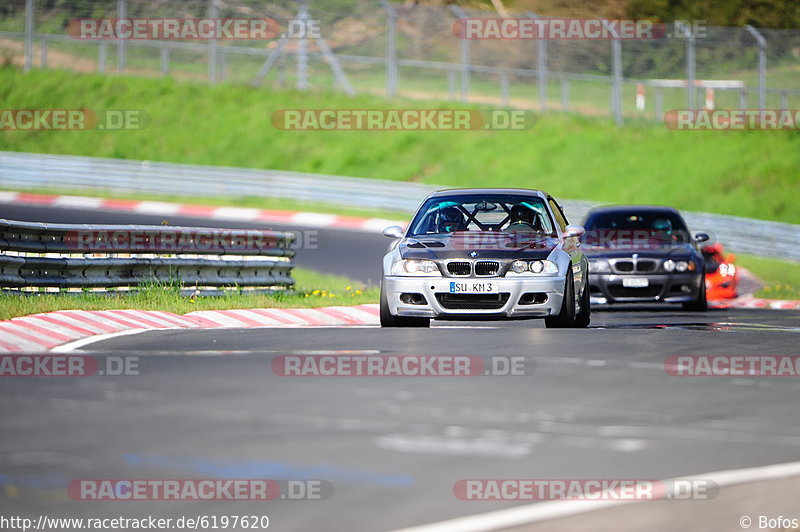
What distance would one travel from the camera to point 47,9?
45.2 m

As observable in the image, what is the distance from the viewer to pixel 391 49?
42812mm

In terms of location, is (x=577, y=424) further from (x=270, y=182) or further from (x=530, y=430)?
(x=270, y=182)

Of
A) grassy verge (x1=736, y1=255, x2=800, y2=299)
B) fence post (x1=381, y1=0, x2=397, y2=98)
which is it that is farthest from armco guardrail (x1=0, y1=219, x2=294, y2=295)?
fence post (x1=381, y1=0, x2=397, y2=98)

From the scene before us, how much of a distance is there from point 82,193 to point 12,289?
24.9m

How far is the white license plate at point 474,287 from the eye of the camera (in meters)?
13.5

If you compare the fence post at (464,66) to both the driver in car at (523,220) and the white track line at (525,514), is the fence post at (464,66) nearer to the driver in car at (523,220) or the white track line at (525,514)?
the driver in car at (523,220)

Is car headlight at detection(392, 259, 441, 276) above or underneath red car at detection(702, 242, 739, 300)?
above

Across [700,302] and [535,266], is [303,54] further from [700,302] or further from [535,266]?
[535,266]

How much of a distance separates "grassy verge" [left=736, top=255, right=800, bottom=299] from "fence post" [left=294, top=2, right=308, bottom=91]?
1758 cm


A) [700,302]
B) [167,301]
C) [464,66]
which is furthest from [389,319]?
[464,66]

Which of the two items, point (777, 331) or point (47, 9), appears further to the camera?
point (47, 9)

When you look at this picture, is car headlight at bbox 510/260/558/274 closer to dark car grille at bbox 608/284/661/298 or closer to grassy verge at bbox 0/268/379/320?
grassy verge at bbox 0/268/379/320

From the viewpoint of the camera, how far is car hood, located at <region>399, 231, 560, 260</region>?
1361 centimetres

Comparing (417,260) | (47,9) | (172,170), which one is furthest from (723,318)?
(47,9)
